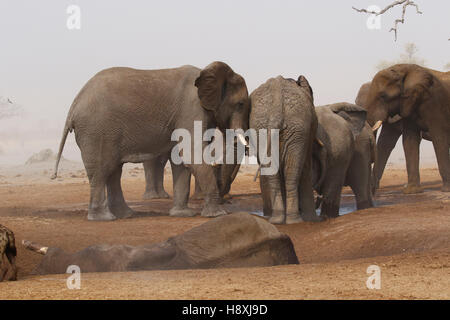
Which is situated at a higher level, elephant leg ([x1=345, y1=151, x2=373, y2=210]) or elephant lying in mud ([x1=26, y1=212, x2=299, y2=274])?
elephant lying in mud ([x1=26, y1=212, x2=299, y2=274])

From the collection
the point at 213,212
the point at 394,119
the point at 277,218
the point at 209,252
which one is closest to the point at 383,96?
the point at 394,119

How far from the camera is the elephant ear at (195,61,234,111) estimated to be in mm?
11320

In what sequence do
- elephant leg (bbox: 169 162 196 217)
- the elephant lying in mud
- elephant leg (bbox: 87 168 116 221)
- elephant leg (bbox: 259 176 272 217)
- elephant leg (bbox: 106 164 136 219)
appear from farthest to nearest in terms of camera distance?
elephant leg (bbox: 106 164 136 219) → elephant leg (bbox: 169 162 196 217) → elephant leg (bbox: 87 168 116 221) → elephant leg (bbox: 259 176 272 217) → the elephant lying in mud

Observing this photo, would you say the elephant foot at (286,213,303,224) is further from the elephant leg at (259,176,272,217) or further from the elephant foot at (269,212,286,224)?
the elephant leg at (259,176,272,217)

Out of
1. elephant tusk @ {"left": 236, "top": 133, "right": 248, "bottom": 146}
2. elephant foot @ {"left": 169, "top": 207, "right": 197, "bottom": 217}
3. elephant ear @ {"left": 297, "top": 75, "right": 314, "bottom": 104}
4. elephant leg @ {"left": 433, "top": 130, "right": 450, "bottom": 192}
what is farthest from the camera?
elephant leg @ {"left": 433, "top": 130, "right": 450, "bottom": 192}

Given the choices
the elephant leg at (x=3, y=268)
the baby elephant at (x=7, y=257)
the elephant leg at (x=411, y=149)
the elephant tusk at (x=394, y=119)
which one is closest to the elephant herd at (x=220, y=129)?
the elephant leg at (x=411, y=149)

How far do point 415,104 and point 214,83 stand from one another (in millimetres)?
6269

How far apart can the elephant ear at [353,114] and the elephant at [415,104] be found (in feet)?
12.5

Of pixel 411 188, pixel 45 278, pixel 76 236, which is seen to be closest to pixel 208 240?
pixel 45 278

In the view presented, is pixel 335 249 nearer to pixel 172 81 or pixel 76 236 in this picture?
pixel 76 236

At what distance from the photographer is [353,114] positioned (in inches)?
478

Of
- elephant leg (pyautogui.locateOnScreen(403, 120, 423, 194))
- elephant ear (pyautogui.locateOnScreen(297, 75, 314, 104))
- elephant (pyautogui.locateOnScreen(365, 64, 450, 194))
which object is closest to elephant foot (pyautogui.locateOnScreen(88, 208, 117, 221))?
elephant ear (pyautogui.locateOnScreen(297, 75, 314, 104))

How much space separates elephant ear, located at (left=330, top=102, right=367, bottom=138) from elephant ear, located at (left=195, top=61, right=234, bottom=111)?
2.02 metres

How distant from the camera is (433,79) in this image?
16078mm
